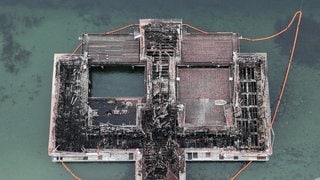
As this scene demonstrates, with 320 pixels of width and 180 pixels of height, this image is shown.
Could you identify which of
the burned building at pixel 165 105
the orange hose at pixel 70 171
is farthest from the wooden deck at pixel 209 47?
the orange hose at pixel 70 171

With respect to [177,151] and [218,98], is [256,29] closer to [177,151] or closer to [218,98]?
[218,98]

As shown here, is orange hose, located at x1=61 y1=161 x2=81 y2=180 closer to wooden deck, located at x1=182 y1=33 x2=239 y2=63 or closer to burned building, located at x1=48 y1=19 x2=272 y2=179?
burned building, located at x1=48 y1=19 x2=272 y2=179

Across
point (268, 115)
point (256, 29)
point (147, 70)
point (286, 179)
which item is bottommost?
point (286, 179)

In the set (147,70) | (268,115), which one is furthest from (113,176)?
(268,115)

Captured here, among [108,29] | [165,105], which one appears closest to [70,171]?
[165,105]

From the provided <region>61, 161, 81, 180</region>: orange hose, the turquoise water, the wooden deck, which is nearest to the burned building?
the wooden deck

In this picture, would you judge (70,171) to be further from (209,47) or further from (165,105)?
(209,47)

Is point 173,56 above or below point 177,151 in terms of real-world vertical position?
above
